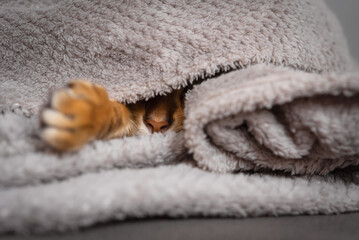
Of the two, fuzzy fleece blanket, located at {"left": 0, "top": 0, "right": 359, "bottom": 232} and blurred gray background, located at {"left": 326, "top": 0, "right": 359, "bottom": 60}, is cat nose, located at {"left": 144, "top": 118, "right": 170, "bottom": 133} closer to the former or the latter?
fuzzy fleece blanket, located at {"left": 0, "top": 0, "right": 359, "bottom": 232}

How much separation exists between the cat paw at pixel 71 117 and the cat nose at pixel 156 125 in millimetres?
391

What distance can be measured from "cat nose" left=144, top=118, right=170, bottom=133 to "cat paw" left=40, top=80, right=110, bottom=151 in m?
0.39

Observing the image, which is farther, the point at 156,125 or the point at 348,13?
the point at 348,13

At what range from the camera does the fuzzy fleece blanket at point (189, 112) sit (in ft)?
1.62

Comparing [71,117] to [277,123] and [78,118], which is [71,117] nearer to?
[78,118]

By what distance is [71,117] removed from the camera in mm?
490

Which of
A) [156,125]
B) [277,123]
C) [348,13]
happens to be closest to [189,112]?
[277,123]

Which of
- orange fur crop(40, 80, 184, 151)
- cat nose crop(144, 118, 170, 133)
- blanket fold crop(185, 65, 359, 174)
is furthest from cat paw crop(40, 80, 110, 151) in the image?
cat nose crop(144, 118, 170, 133)

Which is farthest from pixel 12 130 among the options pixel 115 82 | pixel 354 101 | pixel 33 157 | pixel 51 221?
pixel 354 101

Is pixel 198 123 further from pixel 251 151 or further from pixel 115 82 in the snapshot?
pixel 115 82

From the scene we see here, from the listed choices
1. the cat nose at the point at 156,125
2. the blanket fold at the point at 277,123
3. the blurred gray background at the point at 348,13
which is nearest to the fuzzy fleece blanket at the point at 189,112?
the blanket fold at the point at 277,123

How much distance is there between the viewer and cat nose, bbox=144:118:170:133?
0.94 m

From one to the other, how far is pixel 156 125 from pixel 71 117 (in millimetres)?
466

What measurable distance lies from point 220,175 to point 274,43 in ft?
1.35
